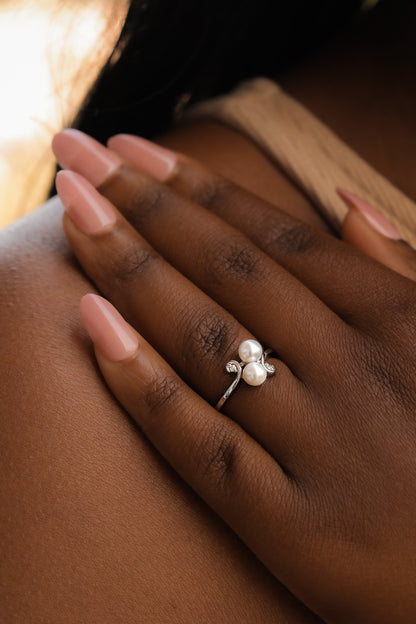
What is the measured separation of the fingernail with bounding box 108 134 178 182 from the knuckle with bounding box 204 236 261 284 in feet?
0.45

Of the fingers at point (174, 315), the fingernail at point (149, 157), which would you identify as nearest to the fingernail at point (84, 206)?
the fingers at point (174, 315)

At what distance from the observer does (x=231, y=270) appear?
1.90ft

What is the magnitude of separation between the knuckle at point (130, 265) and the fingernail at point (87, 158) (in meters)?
0.11

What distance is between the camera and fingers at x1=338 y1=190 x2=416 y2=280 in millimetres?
616

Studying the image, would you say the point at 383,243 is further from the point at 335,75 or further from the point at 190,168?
the point at 335,75

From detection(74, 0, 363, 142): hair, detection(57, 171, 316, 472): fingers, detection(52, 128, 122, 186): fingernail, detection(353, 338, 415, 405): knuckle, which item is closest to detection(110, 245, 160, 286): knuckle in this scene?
detection(57, 171, 316, 472): fingers

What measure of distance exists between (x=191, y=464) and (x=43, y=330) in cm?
19

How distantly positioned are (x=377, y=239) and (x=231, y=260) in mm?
173

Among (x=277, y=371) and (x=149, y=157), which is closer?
(x=277, y=371)

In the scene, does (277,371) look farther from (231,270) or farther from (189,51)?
(189,51)

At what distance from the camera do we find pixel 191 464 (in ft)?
1.59

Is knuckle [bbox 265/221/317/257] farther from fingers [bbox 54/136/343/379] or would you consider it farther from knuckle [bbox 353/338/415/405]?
knuckle [bbox 353/338/415/405]

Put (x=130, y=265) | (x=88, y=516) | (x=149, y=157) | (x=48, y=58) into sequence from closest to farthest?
1. (x=88, y=516)
2. (x=130, y=265)
3. (x=149, y=157)
4. (x=48, y=58)

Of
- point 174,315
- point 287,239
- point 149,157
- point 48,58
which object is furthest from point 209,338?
point 48,58
